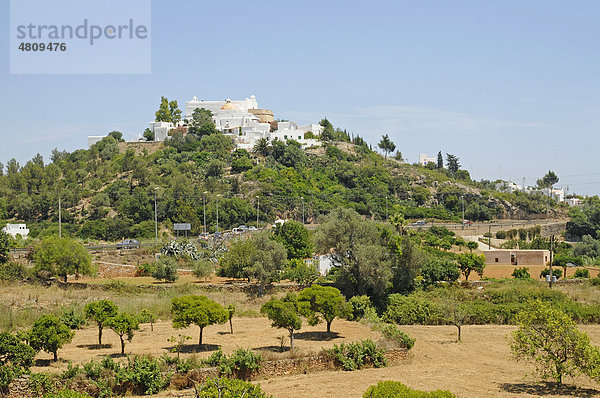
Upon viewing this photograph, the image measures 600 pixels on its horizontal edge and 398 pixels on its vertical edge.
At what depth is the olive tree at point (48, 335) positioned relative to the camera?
20.4 m

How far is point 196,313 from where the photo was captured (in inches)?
916

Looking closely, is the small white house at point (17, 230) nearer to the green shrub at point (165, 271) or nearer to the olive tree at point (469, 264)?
the green shrub at point (165, 271)

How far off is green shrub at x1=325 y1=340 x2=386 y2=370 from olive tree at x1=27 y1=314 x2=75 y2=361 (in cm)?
850

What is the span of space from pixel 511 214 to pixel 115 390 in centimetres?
8572

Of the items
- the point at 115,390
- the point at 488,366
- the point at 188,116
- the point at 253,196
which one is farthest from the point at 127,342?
the point at 188,116

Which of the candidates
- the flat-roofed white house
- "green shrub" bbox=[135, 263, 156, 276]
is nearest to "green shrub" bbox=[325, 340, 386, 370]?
"green shrub" bbox=[135, 263, 156, 276]

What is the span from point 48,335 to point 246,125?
8886cm

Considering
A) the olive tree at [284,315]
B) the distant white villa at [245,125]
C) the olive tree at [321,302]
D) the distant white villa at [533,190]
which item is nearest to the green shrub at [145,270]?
the olive tree at [321,302]

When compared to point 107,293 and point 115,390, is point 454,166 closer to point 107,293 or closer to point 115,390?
point 107,293

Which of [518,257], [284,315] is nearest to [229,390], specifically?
[284,315]

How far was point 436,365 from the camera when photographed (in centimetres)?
2269

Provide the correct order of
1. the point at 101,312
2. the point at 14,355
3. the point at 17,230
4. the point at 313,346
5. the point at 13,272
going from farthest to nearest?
the point at 17,230 < the point at 13,272 < the point at 313,346 < the point at 101,312 < the point at 14,355

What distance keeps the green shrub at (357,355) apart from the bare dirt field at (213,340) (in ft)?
3.39

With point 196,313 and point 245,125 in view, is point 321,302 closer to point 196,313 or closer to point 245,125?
point 196,313
